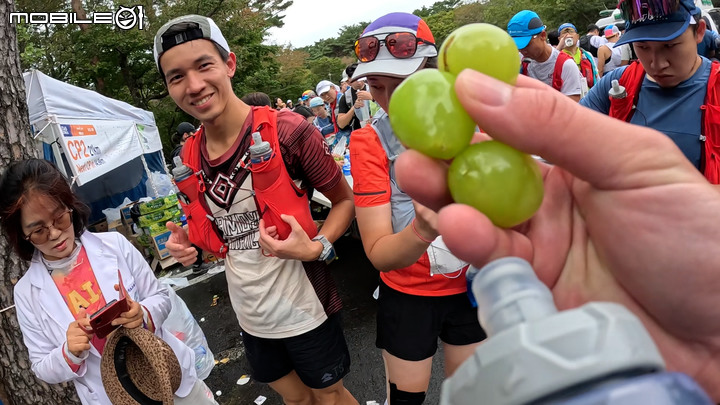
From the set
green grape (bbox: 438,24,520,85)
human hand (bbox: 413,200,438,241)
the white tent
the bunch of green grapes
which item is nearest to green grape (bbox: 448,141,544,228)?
the bunch of green grapes

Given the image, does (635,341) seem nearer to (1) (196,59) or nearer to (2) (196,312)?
(1) (196,59)

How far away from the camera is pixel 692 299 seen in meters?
0.80

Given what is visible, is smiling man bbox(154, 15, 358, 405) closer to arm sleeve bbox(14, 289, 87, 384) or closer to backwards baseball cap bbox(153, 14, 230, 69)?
backwards baseball cap bbox(153, 14, 230, 69)

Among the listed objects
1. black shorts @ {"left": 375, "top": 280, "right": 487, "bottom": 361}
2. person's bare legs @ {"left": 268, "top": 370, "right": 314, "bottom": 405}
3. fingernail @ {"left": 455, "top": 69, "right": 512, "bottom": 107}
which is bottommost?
person's bare legs @ {"left": 268, "top": 370, "right": 314, "bottom": 405}

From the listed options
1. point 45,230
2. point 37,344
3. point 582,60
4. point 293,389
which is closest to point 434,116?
point 293,389

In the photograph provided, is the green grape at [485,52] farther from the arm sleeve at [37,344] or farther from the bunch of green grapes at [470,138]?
the arm sleeve at [37,344]

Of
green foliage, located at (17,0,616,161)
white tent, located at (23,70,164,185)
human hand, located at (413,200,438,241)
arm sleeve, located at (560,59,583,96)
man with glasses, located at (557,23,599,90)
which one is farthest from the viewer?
green foliage, located at (17,0,616,161)

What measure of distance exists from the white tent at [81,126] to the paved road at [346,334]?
286 centimetres

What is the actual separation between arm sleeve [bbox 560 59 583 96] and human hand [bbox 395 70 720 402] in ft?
11.3

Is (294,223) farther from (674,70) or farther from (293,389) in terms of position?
(674,70)

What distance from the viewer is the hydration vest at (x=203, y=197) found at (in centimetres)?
183

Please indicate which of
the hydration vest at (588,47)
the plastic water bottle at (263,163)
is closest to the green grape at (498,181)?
the plastic water bottle at (263,163)

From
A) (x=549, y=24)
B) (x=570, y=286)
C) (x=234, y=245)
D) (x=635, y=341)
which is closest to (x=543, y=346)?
(x=635, y=341)

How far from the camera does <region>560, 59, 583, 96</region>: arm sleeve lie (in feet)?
12.7
